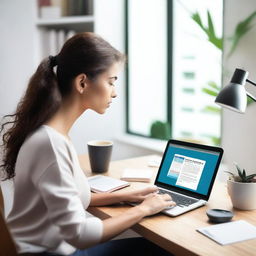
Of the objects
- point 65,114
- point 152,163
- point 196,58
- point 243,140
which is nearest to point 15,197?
point 65,114

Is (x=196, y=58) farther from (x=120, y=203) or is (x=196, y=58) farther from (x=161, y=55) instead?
(x=120, y=203)

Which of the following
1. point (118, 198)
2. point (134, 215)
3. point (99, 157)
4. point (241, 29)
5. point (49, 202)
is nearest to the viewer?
point (49, 202)

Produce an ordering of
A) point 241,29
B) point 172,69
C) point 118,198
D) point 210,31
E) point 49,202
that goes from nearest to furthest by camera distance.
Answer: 1. point 49,202
2. point 118,198
3. point 241,29
4. point 210,31
5. point 172,69

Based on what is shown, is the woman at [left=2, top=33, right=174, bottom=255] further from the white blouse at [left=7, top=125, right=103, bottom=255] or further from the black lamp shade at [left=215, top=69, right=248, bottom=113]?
the black lamp shade at [left=215, top=69, right=248, bottom=113]

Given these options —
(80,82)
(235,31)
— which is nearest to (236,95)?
(80,82)

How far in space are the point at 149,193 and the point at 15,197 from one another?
512 mm

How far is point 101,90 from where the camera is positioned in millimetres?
1407

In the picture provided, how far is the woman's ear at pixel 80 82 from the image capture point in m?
1.34

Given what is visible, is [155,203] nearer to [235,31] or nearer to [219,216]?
[219,216]

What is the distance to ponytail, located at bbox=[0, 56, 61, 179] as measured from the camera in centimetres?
131

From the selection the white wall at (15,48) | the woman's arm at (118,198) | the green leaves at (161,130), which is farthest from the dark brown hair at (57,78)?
the green leaves at (161,130)

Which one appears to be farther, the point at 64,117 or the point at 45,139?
the point at 64,117

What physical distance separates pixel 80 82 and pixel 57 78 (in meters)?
0.10

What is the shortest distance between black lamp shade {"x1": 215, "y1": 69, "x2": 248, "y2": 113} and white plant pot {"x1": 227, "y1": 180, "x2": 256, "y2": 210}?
26cm
